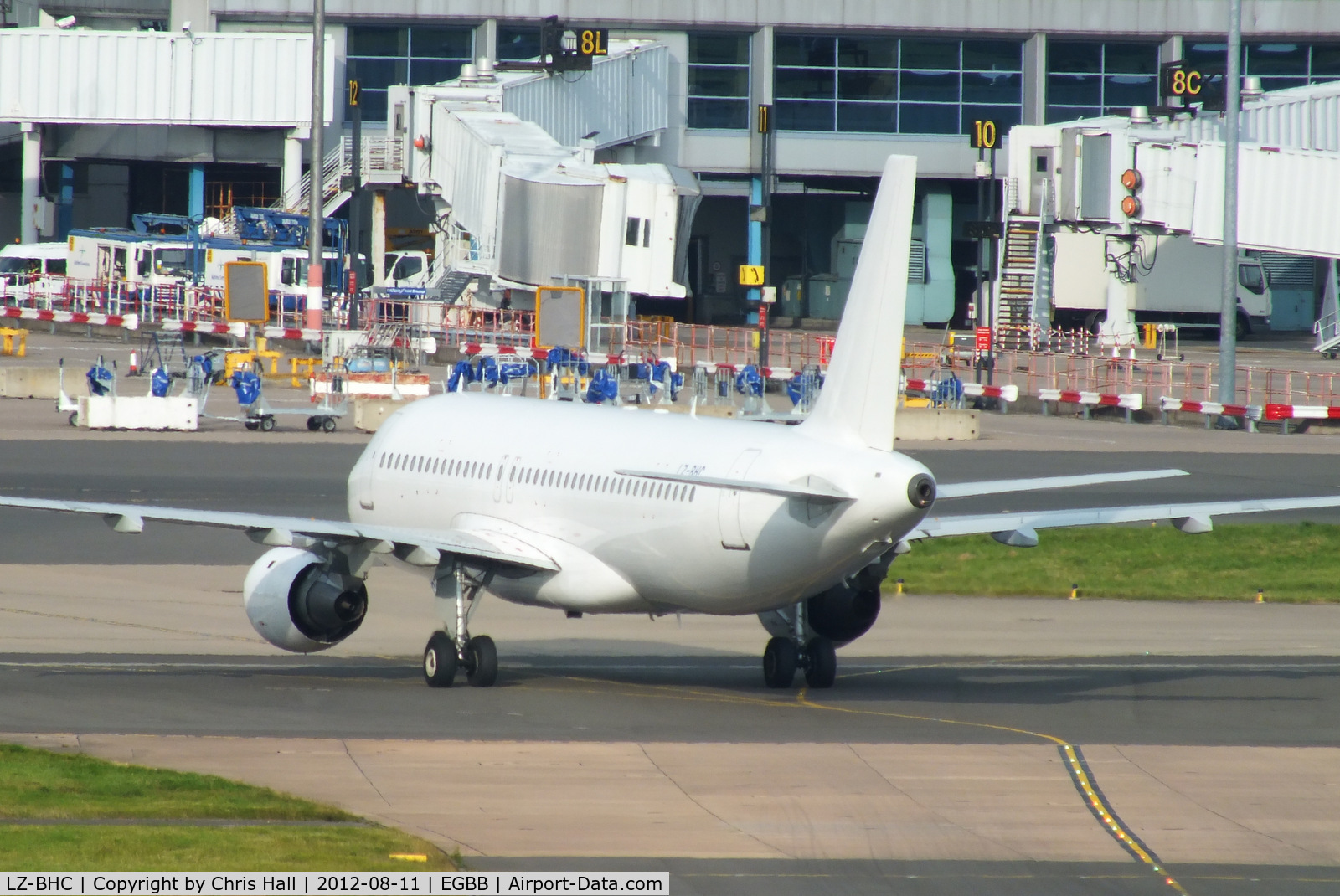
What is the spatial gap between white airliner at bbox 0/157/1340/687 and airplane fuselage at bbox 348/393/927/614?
0.03 meters

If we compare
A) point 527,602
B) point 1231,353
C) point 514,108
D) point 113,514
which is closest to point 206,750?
point 113,514

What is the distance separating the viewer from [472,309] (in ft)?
287

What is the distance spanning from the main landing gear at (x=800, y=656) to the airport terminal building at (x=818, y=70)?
77.8 m

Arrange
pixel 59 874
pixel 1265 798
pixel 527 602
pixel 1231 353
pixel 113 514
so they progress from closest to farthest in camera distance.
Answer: pixel 59 874 < pixel 1265 798 < pixel 113 514 < pixel 527 602 < pixel 1231 353

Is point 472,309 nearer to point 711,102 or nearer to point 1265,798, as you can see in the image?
point 711,102

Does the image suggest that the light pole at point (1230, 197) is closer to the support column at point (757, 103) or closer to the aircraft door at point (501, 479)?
the support column at point (757, 103)

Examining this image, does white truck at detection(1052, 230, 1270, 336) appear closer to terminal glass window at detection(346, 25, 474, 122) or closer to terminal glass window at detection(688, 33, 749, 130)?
terminal glass window at detection(688, 33, 749, 130)

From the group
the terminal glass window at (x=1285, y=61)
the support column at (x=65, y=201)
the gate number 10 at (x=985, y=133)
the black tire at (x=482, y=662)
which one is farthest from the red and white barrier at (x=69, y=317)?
the black tire at (x=482, y=662)

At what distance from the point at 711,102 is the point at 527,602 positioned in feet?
276

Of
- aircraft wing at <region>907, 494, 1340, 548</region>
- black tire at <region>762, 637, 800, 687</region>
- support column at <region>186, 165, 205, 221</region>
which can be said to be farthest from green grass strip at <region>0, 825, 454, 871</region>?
support column at <region>186, 165, 205, 221</region>

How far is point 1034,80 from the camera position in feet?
351

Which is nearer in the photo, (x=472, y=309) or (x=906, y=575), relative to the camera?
A: (x=906, y=575)

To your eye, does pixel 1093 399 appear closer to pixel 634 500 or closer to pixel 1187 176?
pixel 1187 176

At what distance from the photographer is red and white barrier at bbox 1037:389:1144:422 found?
71662mm
